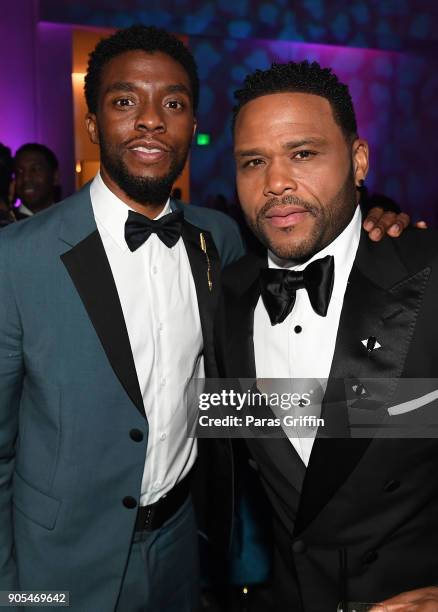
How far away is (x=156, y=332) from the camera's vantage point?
1832mm

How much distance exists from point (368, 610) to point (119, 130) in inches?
58.7

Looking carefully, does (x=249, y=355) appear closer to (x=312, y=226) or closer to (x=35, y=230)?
(x=312, y=226)

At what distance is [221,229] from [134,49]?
2.32 ft

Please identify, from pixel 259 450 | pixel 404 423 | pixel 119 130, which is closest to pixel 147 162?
pixel 119 130

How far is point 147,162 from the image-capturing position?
185 cm

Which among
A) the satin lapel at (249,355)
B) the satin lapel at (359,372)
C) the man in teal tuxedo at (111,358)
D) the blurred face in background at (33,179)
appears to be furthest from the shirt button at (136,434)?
the blurred face in background at (33,179)

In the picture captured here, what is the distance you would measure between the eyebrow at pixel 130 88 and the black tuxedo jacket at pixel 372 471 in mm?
759

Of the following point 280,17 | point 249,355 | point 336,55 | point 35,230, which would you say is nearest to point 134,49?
point 35,230

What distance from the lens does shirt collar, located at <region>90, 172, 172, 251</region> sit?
Answer: 187 cm

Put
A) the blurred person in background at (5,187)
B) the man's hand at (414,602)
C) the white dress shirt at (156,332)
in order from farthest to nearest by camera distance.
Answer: the blurred person in background at (5,187) < the white dress shirt at (156,332) < the man's hand at (414,602)

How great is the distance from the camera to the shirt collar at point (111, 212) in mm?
1865

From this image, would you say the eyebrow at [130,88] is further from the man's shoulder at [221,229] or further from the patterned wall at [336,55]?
the patterned wall at [336,55]

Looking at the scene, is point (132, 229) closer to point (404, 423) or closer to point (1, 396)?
point (1, 396)

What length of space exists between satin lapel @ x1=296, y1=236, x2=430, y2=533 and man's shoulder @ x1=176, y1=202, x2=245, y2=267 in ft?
2.39
